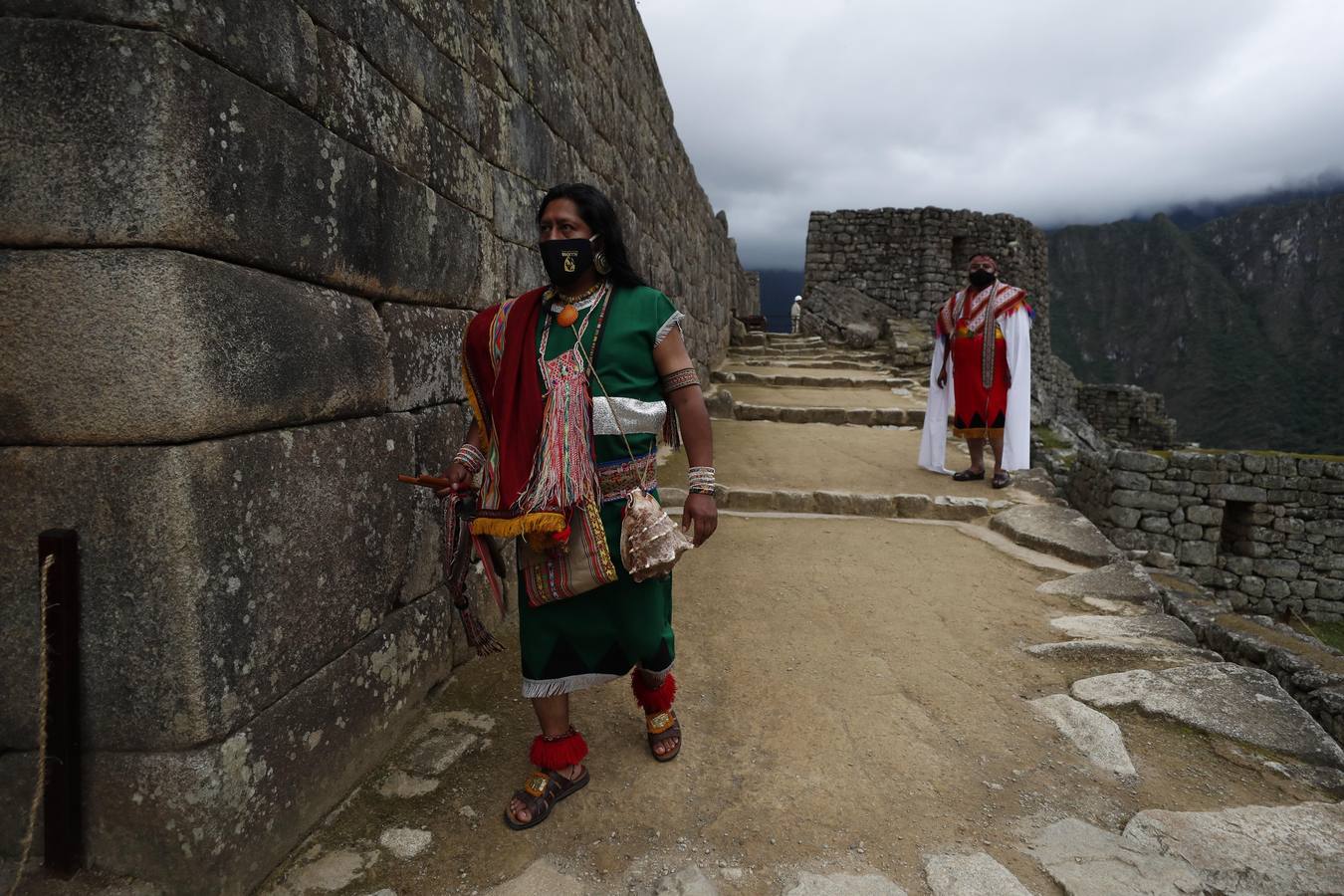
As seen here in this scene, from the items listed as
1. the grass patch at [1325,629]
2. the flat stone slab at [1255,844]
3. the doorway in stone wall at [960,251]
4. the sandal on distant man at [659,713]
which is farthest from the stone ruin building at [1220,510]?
the sandal on distant man at [659,713]

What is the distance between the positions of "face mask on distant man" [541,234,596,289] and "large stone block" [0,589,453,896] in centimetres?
119

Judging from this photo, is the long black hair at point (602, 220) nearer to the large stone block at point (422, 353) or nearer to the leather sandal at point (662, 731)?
the large stone block at point (422, 353)

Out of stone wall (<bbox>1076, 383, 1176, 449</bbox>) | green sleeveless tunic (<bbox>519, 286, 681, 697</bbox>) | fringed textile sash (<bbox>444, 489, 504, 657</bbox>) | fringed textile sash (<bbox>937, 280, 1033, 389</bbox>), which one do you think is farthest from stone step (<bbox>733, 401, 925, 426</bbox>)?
stone wall (<bbox>1076, 383, 1176, 449</bbox>)

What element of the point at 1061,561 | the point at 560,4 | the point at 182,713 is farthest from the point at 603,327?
the point at 1061,561

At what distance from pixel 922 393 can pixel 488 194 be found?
28.3ft

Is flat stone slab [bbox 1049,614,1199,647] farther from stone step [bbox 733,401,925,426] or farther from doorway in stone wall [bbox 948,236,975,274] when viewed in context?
doorway in stone wall [bbox 948,236,975,274]

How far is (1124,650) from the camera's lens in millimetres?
3160

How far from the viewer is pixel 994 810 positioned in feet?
6.90

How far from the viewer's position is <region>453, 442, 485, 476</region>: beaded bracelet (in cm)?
211

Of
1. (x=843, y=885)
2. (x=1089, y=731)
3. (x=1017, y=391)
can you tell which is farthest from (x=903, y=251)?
(x=843, y=885)

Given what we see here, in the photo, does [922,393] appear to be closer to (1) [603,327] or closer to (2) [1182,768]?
(2) [1182,768]

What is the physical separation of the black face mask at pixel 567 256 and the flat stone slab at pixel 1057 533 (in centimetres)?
375

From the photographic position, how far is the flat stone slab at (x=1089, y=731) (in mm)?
2361

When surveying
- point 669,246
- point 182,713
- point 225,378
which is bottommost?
point 182,713
